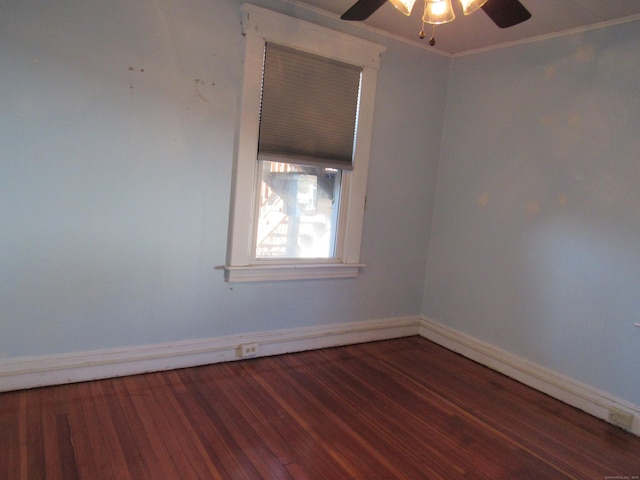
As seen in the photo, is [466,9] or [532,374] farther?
[532,374]

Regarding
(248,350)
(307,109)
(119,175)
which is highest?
(307,109)

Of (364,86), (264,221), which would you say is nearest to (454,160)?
(364,86)

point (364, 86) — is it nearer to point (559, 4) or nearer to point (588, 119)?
point (559, 4)

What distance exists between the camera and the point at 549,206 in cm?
302

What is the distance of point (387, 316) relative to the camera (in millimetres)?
3785

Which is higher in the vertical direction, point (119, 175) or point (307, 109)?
point (307, 109)

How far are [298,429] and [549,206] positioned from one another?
7.27 feet

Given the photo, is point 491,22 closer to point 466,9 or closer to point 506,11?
point 506,11

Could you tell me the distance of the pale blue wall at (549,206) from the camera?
8.68 feet

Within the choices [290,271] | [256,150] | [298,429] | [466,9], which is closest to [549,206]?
[466,9]

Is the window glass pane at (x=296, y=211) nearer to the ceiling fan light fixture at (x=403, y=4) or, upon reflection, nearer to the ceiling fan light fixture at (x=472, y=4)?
the ceiling fan light fixture at (x=403, y=4)

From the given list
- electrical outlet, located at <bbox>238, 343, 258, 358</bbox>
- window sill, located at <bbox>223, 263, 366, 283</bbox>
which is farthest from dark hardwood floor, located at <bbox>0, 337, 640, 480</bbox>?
window sill, located at <bbox>223, 263, 366, 283</bbox>

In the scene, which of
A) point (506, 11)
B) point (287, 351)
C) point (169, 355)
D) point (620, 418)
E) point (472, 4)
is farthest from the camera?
point (287, 351)

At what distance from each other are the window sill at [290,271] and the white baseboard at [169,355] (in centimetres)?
41
